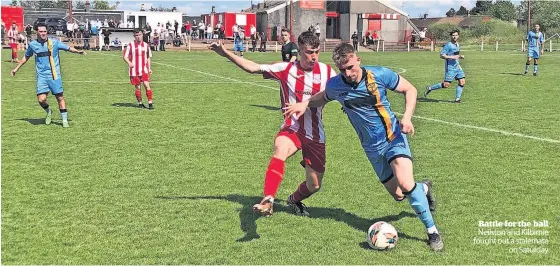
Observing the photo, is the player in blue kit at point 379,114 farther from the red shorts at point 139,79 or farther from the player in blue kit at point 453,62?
the player in blue kit at point 453,62

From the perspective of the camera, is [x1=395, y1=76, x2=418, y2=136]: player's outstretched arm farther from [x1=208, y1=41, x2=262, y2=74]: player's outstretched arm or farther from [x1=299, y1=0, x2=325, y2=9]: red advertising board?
[x1=299, y1=0, x2=325, y2=9]: red advertising board

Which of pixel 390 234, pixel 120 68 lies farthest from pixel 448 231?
pixel 120 68

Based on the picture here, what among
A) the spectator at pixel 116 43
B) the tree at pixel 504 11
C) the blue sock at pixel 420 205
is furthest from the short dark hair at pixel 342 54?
the tree at pixel 504 11

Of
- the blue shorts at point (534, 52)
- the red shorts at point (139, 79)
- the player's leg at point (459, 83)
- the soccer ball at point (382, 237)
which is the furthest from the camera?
the blue shorts at point (534, 52)

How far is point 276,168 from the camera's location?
275 inches

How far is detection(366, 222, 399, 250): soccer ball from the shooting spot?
642 cm

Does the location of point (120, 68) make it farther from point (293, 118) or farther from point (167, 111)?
point (293, 118)

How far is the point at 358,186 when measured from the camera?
9109 millimetres

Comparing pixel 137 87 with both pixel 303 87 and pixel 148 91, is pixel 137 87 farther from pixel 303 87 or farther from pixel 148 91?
pixel 303 87

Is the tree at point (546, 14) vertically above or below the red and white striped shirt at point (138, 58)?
above

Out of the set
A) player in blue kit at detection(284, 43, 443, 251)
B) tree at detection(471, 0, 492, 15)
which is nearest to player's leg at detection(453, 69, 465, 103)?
player in blue kit at detection(284, 43, 443, 251)

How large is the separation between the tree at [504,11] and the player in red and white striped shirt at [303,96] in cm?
13290

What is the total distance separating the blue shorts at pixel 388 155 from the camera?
6.61 meters

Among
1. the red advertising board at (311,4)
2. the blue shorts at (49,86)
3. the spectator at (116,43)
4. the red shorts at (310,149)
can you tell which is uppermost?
the red advertising board at (311,4)
